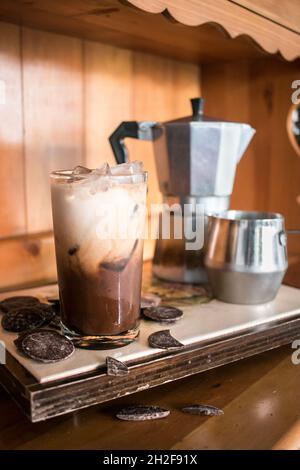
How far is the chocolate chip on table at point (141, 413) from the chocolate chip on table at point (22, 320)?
16 cm

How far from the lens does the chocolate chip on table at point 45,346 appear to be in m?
0.51

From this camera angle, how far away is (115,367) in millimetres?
497

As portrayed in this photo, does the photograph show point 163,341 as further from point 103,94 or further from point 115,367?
point 103,94

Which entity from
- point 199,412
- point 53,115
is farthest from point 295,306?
point 53,115

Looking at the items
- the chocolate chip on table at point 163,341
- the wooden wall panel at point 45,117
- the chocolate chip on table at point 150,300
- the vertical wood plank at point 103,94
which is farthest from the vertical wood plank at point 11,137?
the chocolate chip on table at point 163,341

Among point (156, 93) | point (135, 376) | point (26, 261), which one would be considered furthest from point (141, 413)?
point (156, 93)

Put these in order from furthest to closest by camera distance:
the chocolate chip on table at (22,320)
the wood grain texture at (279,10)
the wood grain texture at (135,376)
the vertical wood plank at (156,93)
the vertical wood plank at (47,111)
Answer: the vertical wood plank at (156,93), the vertical wood plank at (47,111), the wood grain texture at (279,10), the chocolate chip on table at (22,320), the wood grain texture at (135,376)

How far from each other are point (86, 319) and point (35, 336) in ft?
0.18

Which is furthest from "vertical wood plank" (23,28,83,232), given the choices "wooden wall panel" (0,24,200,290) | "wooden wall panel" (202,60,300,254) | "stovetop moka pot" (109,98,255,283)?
"wooden wall panel" (202,60,300,254)

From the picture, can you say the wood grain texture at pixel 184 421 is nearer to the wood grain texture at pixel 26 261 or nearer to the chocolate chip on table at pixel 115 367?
the chocolate chip on table at pixel 115 367

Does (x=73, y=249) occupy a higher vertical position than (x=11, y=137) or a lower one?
lower

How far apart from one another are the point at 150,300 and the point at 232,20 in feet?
1.28

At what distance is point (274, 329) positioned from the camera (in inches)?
24.9

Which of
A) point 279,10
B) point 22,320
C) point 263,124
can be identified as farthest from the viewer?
point 263,124
